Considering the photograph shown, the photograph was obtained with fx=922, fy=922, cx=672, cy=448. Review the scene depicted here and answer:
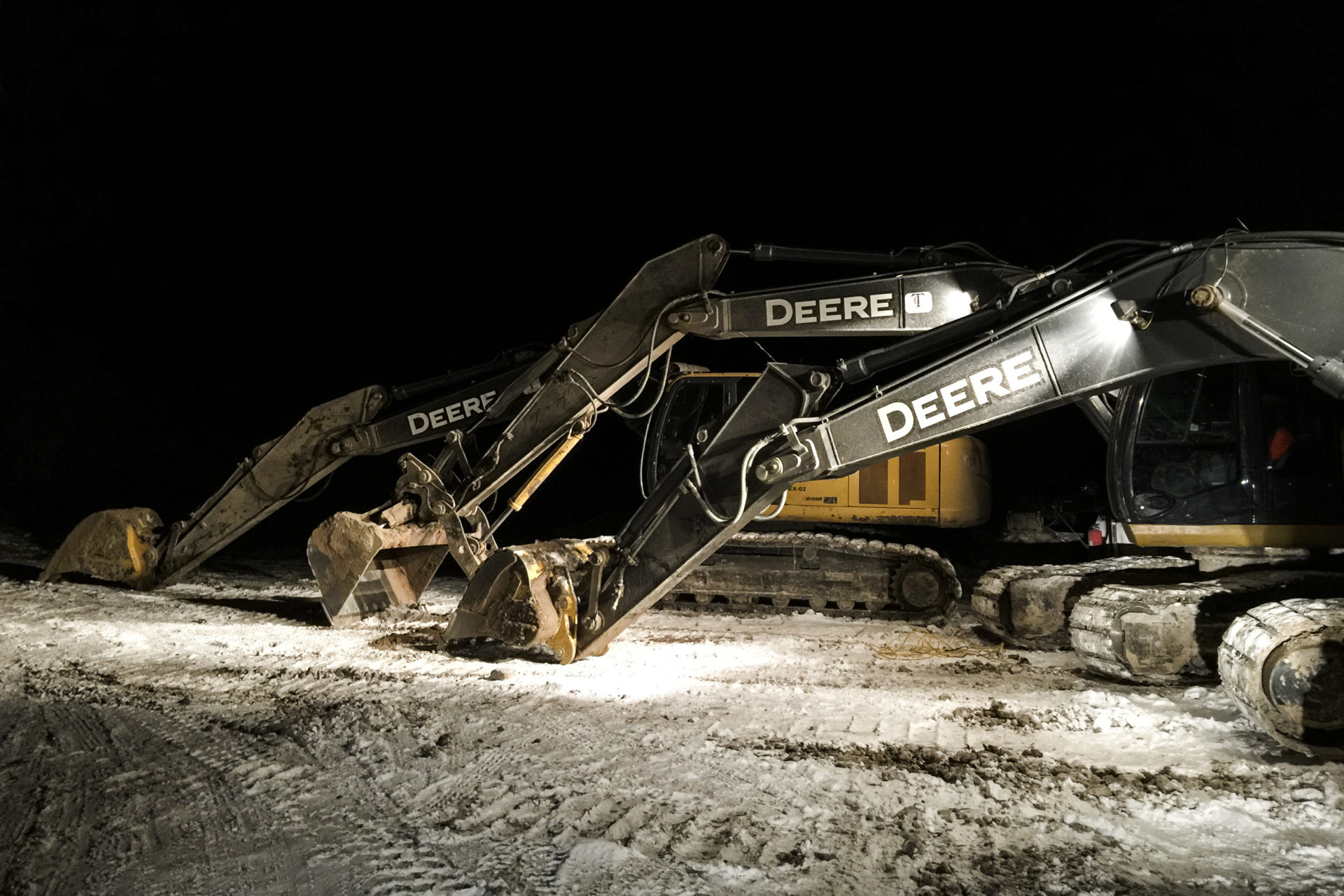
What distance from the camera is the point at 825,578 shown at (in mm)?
8484

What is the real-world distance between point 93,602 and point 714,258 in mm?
6302

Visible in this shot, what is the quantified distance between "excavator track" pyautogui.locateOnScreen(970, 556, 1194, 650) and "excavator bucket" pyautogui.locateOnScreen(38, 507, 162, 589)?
746 cm

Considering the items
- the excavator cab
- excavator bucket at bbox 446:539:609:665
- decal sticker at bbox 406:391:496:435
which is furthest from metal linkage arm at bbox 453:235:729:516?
the excavator cab

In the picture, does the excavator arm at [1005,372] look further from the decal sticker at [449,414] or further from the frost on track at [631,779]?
the decal sticker at [449,414]

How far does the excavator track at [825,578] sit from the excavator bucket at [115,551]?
5.01m

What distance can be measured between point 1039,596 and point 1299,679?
104 inches

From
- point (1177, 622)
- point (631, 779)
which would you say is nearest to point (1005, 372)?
point (1177, 622)

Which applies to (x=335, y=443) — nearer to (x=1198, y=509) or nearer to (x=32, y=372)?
(x=1198, y=509)

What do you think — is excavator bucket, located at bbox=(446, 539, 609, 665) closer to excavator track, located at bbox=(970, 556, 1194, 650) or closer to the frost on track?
the frost on track

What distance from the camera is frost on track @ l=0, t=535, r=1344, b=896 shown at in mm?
3008

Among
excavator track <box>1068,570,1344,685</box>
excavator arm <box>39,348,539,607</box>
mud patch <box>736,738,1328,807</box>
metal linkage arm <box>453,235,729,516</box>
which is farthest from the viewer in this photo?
excavator arm <box>39,348,539,607</box>

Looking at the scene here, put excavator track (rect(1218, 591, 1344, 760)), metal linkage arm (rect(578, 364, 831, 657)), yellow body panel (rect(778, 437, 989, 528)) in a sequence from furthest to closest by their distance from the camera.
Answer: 1. yellow body panel (rect(778, 437, 989, 528))
2. metal linkage arm (rect(578, 364, 831, 657))
3. excavator track (rect(1218, 591, 1344, 760))

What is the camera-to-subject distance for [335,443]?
8055 millimetres

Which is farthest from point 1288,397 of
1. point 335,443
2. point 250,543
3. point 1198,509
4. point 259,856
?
point 250,543
